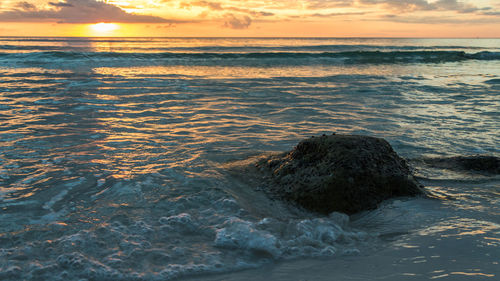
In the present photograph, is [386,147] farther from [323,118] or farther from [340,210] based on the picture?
[323,118]

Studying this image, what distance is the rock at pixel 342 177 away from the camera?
3.76 metres

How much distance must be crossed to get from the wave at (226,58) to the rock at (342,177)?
18.4m

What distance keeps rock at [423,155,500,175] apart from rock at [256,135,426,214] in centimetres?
118

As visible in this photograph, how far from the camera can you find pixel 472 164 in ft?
16.4

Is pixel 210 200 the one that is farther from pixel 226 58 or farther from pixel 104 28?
pixel 104 28

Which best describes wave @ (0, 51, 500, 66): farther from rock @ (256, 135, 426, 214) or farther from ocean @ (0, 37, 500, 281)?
rock @ (256, 135, 426, 214)

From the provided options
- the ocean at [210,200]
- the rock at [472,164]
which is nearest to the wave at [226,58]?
the ocean at [210,200]

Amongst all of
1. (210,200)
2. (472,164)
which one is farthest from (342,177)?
(472,164)

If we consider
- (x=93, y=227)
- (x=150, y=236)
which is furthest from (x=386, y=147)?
(x=93, y=227)

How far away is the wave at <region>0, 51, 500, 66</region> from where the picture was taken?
21.3 m

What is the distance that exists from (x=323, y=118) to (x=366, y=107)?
2001 millimetres

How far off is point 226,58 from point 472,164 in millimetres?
21493

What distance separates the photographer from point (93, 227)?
3256mm

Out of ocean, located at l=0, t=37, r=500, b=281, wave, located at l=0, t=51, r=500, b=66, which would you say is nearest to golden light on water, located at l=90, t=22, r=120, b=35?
wave, located at l=0, t=51, r=500, b=66
